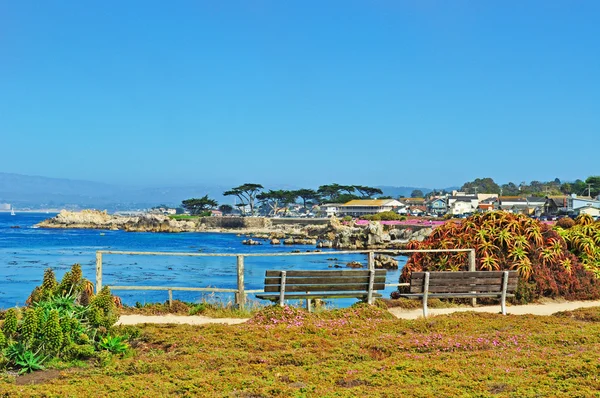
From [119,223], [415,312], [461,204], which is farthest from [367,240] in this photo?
[461,204]

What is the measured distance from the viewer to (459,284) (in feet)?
36.9

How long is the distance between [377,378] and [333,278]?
435 centimetres

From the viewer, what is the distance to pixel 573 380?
20.3 ft

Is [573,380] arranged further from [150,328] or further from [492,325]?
[150,328]

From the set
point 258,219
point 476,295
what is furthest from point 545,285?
point 258,219

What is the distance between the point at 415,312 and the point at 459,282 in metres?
1.07

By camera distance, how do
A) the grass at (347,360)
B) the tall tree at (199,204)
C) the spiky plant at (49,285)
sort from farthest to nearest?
the tall tree at (199,204) < the spiky plant at (49,285) < the grass at (347,360)

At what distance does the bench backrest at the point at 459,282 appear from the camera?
1109 centimetres

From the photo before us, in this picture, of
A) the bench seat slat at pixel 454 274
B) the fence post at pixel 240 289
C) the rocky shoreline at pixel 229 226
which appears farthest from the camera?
the rocky shoreline at pixel 229 226

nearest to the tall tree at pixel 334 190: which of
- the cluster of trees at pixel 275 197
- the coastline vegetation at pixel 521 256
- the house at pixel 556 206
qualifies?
the cluster of trees at pixel 275 197

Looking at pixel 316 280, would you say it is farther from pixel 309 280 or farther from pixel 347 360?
pixel 347 360

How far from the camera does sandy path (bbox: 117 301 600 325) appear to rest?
419 inches

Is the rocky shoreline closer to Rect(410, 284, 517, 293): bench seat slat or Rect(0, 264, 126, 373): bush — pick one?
Rect(410, 284, 517, 293): bench seat slat

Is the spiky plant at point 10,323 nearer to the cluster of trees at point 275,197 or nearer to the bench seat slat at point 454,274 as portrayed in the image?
the bench seat slat at point 454,274
